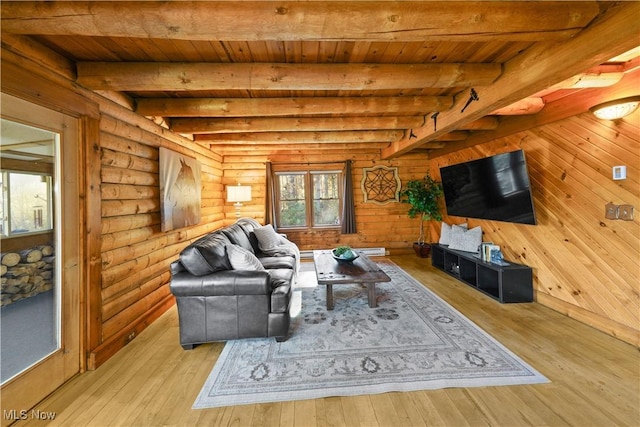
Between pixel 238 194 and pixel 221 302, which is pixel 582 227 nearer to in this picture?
pixel 221 302

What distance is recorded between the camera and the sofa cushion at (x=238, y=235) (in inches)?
133

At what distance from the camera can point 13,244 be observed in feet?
5.31

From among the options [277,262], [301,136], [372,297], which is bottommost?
[372,297]

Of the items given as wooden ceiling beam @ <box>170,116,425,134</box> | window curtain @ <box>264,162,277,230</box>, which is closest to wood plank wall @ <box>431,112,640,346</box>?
wooden ceiling beam @ <box>170,116,425,134</box>

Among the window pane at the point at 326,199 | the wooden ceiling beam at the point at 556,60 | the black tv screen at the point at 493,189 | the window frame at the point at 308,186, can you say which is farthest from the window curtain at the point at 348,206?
the wooden ceiling beam at the point at 556,60

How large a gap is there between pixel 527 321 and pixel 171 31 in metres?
3.95

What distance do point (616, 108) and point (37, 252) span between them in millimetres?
4779

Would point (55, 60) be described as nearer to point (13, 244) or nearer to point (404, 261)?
point (13, 244)

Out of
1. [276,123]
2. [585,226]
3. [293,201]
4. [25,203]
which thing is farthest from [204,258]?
[585,226]

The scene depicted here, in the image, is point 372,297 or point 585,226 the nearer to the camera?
point 585,226

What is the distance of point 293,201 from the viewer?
19.2 ft

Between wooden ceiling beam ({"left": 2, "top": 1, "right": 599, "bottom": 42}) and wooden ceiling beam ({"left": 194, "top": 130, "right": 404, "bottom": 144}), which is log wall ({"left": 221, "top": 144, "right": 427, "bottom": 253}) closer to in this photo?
wooden ceiling beam ({"left": 194, "top": 130, "right": 404, "bottom": 144})

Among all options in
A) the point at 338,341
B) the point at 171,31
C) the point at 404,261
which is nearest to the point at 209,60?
the point at 171,31

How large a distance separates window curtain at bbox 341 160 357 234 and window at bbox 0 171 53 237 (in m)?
4.60
